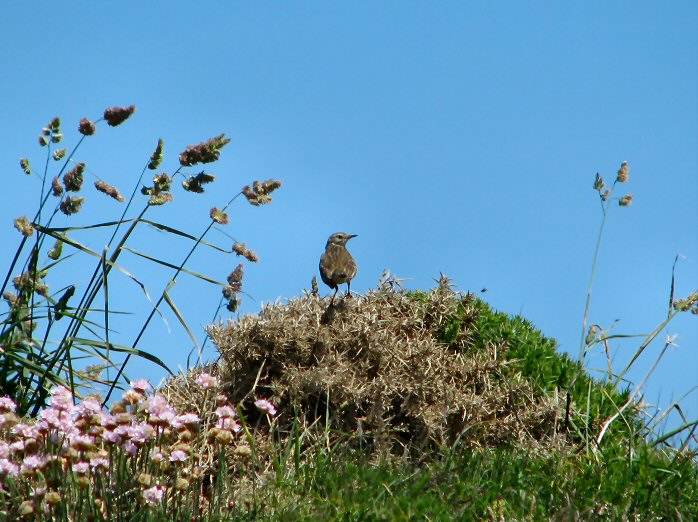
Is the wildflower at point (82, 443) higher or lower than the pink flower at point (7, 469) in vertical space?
higher

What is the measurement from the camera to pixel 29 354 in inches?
289

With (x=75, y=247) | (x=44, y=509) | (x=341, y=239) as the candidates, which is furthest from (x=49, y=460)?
(x=341, y=239)

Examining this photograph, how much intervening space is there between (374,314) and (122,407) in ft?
9.51

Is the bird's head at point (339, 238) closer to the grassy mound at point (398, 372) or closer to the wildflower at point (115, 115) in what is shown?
the grassy mound at point (398, 372)

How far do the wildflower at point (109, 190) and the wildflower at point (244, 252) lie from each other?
3.19 ft

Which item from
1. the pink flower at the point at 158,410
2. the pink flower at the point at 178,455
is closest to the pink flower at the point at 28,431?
the pink flower at the point at 158,410

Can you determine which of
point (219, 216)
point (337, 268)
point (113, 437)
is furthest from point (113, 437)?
point (337, 268)

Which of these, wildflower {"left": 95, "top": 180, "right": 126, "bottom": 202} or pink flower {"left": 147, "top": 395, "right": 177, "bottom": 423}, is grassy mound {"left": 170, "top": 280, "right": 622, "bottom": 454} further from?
pink flower {"left": 147, "top": 395, "right": 177, "bottom": 423}

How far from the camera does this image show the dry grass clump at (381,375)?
6527 millimetres

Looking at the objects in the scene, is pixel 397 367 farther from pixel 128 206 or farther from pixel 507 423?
pixel 128 206

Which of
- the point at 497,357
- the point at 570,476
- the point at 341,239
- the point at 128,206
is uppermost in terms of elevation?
the point at 341,239

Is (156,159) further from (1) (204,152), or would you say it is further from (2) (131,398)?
(2) (131,398)

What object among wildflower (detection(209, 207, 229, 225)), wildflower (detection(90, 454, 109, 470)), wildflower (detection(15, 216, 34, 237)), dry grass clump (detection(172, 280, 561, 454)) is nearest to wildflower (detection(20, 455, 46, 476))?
wildflower (detection(90, 454, 109, 470))

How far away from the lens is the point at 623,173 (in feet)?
22.4
